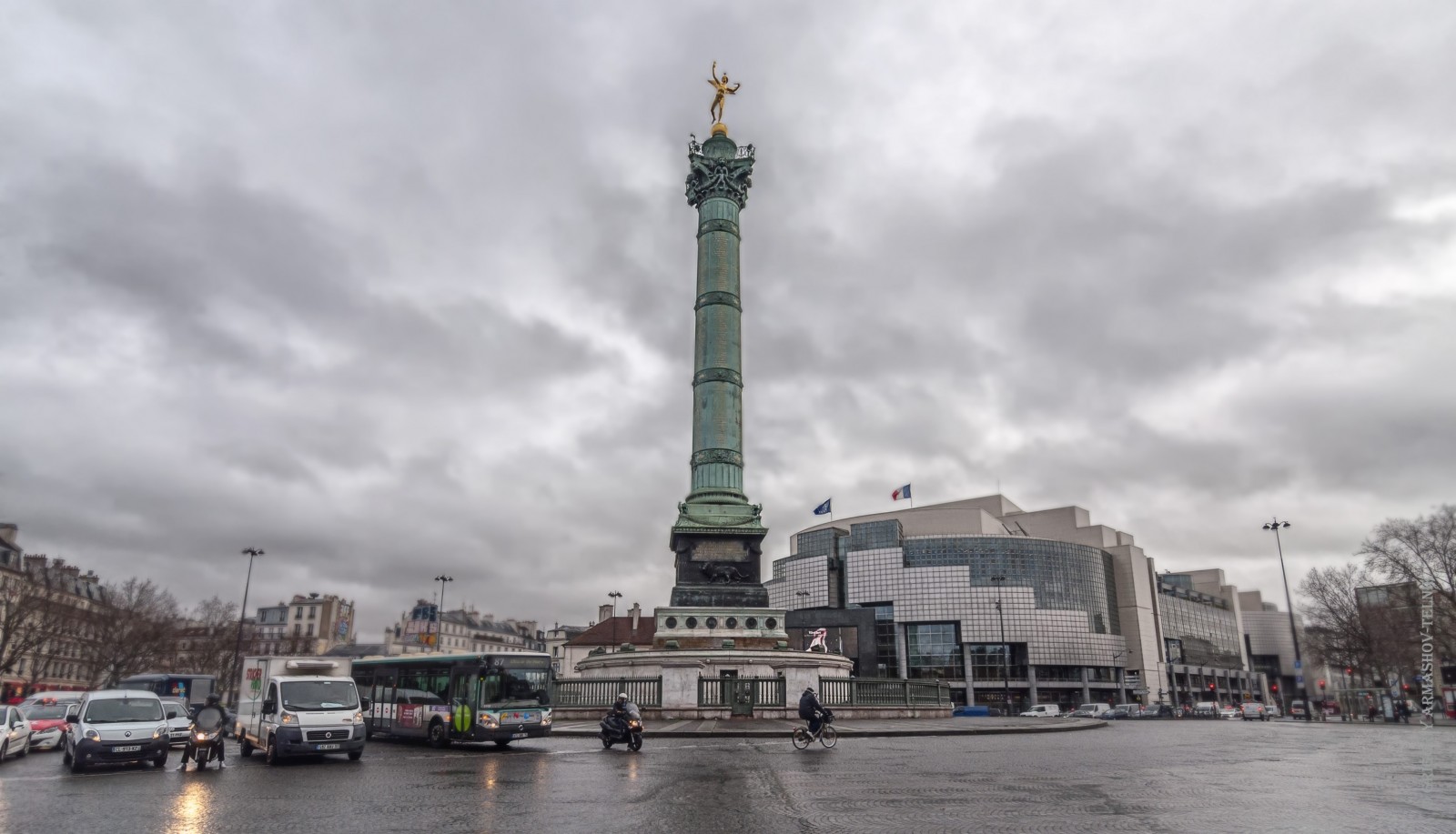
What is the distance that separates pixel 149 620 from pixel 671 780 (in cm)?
6332

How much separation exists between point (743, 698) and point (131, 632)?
50.3m

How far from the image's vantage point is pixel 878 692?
37.5m

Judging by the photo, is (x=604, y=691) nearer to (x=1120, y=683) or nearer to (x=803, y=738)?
(x=803, y=738)

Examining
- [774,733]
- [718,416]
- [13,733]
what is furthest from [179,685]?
[774,733]

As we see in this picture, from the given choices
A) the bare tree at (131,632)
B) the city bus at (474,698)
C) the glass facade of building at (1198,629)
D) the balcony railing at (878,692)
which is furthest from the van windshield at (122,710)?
the glass facade of building at (1198,629)

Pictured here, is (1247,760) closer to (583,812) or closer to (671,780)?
(671,780)

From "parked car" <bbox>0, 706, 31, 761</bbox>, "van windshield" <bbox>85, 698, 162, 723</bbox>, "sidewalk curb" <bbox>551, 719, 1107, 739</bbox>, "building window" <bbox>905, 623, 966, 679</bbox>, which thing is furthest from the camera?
"building window" <bbox>905, 623, 966, 679</bbox>

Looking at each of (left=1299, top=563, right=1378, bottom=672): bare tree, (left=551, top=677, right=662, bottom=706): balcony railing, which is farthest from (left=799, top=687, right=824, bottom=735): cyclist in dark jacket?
(left=1299, top=563, right=1378, bottom=672): bare tree

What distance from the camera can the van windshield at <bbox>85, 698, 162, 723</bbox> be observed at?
707 inches

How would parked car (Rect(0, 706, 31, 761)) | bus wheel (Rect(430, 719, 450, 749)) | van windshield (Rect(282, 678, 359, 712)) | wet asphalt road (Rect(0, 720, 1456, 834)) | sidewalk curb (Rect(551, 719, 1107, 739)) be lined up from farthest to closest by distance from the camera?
sidewalk curb (Rect(551, 719, 1107, 739))
bus wheel (Rect(430, 719, 450, 749))
parked car (Rect(0, 706, 31, 761))
van windshield (Rect(282, 678, 359, 712))
wet asphalt road (Rect(0, 720, 1456, 834))

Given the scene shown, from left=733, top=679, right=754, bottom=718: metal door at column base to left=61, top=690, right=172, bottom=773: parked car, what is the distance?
64.5 ft

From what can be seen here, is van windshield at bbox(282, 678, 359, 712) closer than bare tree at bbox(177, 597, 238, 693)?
Yes

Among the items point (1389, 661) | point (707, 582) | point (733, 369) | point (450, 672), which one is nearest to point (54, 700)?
point (450, 672)

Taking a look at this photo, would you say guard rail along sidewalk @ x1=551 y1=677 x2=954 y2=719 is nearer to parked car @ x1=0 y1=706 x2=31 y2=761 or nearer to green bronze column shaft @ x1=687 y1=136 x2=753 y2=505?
green bronze column shaft @ x1=687 y1=136 x2=753 y2=505
